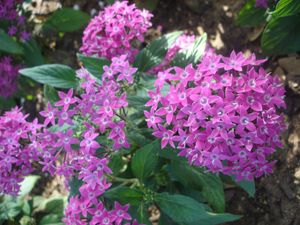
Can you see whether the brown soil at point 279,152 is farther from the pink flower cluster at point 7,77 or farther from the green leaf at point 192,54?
the pink flower cluster at point 7,77

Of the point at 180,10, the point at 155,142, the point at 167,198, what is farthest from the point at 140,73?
the point at 180,10

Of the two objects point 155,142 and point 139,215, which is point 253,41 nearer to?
point 155,142

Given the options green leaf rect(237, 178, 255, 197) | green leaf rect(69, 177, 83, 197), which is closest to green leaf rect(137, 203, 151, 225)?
green leaf rect(69, 177, 83, 197)

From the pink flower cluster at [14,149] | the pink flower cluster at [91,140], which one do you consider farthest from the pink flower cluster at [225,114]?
the pink flower cluster at [14,149]

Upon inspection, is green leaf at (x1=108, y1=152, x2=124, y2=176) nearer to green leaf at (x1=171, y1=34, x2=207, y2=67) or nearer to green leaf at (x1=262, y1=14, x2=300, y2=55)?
green leaf at (x1=171, y1=34, x2=207, y2=67)

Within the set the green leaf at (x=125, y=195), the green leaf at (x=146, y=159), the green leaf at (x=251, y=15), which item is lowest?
the green leaf at (x=125, y=195)
